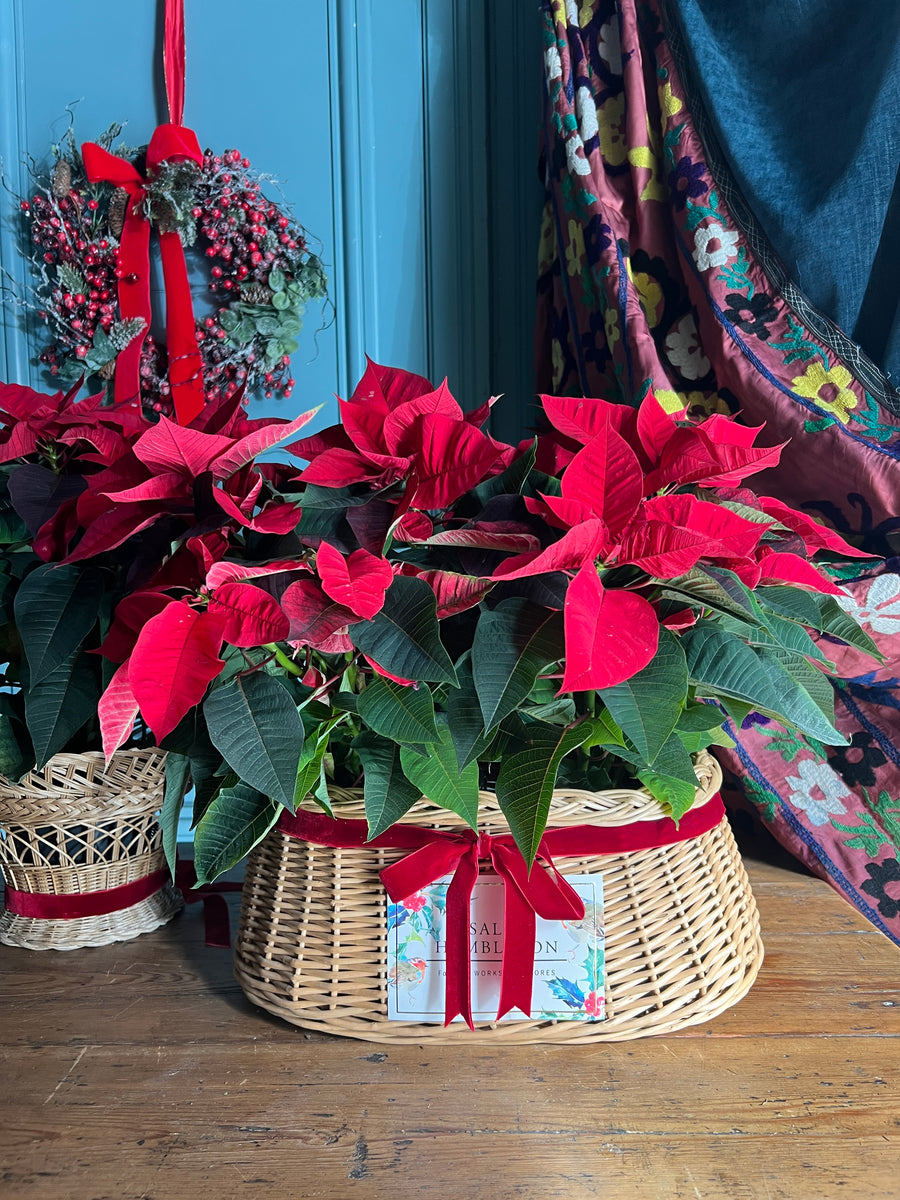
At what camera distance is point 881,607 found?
33.7 inches

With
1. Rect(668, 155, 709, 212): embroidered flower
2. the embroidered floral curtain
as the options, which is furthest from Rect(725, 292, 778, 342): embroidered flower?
Rect(668, 155, 709, 212): embroidered flower

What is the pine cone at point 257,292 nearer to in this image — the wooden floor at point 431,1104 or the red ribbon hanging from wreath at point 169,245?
the red ribbon hanging from wreath at point 169,245

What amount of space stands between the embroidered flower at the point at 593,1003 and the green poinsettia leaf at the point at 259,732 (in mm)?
258

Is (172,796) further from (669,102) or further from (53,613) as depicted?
(669,102)

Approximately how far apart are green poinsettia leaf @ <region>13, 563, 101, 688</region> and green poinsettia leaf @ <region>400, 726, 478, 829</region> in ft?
0.70

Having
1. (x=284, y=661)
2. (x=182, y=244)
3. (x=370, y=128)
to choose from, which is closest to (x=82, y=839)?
(x=284, y=661)

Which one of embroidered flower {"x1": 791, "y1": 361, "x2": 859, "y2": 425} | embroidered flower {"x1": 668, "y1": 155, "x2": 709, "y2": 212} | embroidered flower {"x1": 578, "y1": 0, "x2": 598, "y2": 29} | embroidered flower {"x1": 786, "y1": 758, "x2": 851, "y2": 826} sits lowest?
embroidered flower {"x1": 786, "y1": 758, "x2": 851, "y2": 826}

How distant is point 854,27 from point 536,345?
1.75ft

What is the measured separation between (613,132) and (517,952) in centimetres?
101

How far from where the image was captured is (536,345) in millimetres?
1294

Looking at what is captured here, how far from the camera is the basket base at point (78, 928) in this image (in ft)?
2.27

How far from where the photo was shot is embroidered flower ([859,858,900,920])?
2.83 feet

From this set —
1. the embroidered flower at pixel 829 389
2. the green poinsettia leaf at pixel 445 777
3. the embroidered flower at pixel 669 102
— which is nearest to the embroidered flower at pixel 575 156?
the embroidered flower at pixel 669 102

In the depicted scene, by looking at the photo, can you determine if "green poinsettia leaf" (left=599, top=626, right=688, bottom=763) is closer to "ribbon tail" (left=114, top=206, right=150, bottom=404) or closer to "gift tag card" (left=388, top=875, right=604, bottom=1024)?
"gift tag card" (left=388, top=875, right=604, bottom=1024)
